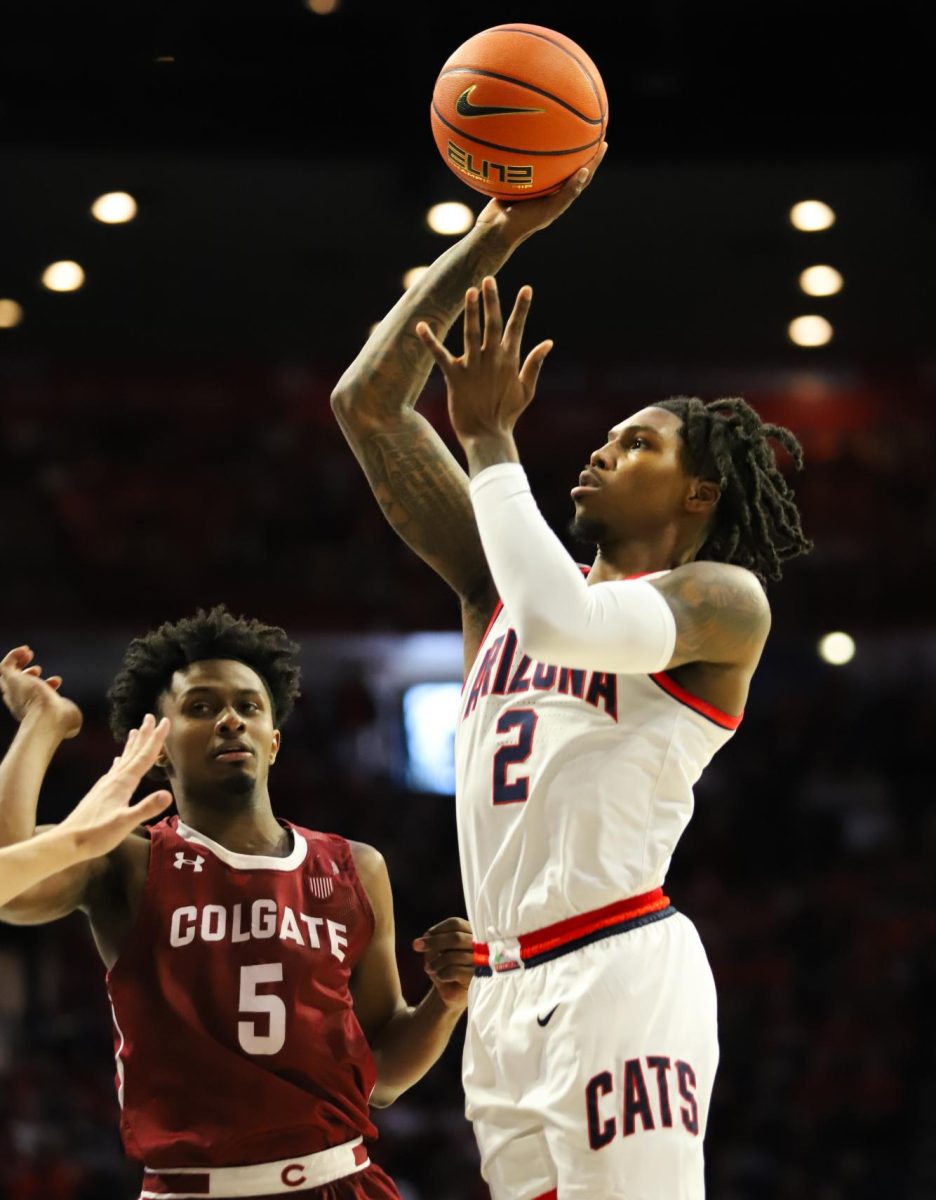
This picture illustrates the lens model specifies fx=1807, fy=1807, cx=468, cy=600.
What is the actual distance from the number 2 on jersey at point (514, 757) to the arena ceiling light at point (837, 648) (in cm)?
1055

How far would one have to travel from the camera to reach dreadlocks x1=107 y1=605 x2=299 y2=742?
431 cm

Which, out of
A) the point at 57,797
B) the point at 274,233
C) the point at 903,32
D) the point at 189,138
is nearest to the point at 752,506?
the point at 903,32

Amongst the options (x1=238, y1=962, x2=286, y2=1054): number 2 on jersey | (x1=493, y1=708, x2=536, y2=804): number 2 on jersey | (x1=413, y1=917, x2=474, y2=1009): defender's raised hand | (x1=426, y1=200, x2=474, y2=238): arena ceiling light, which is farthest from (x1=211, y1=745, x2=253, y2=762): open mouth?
(x1=426, y1=200, x2=474, y2=238): arena ceiling light

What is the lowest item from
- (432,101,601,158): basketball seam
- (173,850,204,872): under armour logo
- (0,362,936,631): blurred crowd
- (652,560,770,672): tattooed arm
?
(173,850,204,872): under armour logo

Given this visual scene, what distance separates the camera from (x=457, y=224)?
36.7 ft

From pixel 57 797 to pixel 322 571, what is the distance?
263 cm

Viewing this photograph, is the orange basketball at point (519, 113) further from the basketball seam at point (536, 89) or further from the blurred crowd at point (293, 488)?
the blurred crowd at point (293, 488)

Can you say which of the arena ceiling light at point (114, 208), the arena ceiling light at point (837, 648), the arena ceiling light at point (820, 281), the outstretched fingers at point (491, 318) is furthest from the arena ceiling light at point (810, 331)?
the outstretched fingers at point (491, 318)

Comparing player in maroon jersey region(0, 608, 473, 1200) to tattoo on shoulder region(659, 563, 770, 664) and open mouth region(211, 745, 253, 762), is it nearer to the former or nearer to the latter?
open mouth region(211, 745, 253, 762)

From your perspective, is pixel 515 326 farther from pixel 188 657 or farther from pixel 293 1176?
pixel 293 1176

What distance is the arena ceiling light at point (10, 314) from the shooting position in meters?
12.6

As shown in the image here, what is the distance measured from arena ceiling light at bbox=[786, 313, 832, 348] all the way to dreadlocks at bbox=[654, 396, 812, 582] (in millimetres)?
9459

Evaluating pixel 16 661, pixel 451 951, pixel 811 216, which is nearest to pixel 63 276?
pixel 811 216

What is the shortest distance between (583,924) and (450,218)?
8257 mm
